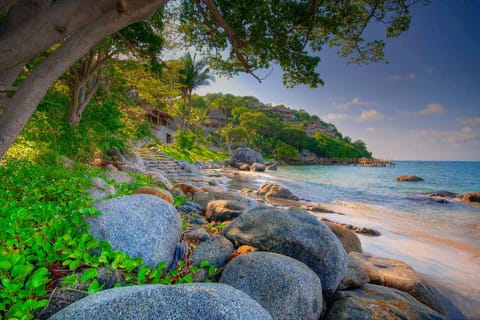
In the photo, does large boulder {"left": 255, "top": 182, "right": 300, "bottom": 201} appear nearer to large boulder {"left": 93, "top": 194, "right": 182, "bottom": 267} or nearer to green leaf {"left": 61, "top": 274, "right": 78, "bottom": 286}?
large boulder {"left": 93, "top": 194, "right": 182, "bottom": 267}

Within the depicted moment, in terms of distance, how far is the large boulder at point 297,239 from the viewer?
3.08m

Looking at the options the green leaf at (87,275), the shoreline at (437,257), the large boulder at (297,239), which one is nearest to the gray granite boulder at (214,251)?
the large boulder at (297,239)

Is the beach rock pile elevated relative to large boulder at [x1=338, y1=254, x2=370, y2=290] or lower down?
elevated

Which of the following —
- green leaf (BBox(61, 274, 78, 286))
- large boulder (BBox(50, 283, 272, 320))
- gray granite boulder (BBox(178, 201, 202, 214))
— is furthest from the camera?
gray granite boulder (BBox(178, 201, 202, 214))

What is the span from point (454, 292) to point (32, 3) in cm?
926

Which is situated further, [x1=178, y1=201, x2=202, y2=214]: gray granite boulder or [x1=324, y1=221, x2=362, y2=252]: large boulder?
[x1=178, y1=201, x2=202, y2=214]: gray granite boulder

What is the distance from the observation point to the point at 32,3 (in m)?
4.10

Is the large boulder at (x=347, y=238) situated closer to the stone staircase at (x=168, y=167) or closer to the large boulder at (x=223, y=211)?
the large boulder at (x=223, y=211)

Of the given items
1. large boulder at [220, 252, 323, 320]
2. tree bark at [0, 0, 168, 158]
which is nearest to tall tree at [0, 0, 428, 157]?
tree bark at [0, 0, 168, 158]

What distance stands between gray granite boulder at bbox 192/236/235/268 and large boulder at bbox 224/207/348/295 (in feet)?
1.06

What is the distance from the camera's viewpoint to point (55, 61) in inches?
126

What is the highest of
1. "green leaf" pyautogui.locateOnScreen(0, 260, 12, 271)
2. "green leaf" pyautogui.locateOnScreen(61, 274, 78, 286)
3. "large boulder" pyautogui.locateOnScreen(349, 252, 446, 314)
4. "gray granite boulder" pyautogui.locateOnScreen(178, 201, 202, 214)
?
"green leaf" pyautogui.locateOnScreen(0, 260, 12, 271)

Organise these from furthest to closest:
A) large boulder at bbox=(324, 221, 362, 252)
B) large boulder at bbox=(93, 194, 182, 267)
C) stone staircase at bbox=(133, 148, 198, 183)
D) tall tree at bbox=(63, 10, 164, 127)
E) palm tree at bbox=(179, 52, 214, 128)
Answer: palm tree at bbox=(179, 52, 214, 128)
stone staircase at bbox=(133, 148, 198, 183)
tall tree at bbox=(63, 10, 164, 127)
large boulder at bbox=(324, 221, 362, 252)
large boulder at bbox=(93, 194, 182, 267)

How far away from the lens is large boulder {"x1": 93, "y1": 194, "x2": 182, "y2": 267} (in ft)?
8.23
